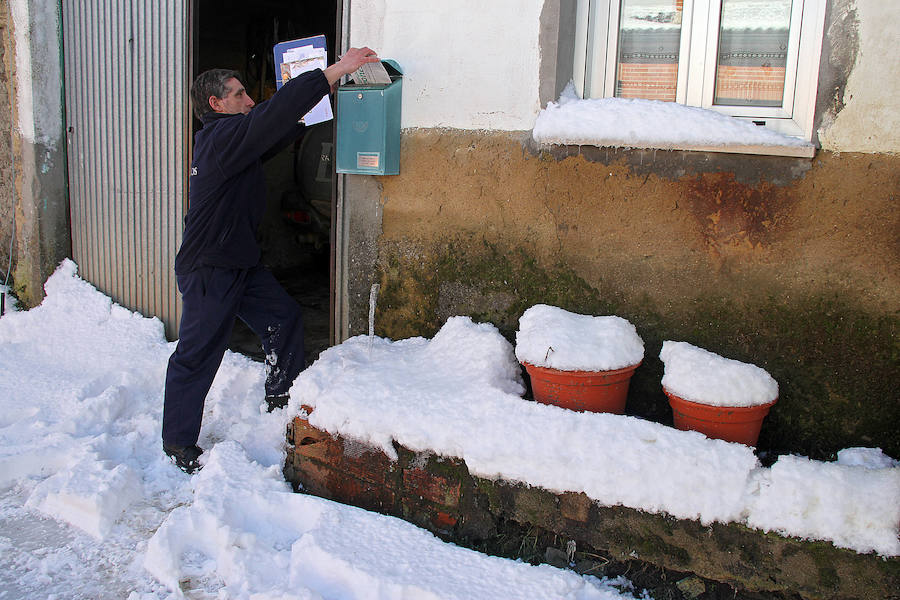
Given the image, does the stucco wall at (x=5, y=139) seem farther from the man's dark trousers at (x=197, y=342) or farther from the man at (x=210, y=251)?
the man's dark trousers at (x=197, y=342)

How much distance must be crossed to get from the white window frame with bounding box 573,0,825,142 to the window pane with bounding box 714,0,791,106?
3 centimetres

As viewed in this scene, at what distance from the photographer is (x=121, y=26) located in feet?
17.5

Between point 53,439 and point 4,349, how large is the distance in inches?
69.3

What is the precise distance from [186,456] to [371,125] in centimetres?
201

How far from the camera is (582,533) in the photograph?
290 centimetres

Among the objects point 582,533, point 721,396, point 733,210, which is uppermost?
point 733,210

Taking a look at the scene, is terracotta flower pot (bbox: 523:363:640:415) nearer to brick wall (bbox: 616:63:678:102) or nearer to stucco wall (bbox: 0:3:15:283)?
brick wall (bbox: 616:63:678:102)

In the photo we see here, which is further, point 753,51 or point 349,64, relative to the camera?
point 349,64

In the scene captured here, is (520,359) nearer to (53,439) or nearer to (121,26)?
(53,439)

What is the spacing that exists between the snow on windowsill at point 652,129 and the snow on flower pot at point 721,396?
0.96m

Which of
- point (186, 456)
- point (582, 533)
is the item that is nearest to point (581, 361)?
point (582, 533)

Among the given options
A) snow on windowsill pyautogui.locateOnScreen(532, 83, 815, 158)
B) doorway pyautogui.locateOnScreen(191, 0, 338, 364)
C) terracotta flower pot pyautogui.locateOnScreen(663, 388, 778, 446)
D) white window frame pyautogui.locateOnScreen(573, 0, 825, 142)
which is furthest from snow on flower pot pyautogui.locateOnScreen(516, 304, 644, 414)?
doorway pyautogui.locateOnScreen(191, 0, 338, 364)

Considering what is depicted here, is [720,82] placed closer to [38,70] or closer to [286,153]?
[38,70]

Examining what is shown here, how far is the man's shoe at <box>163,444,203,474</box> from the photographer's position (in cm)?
377
